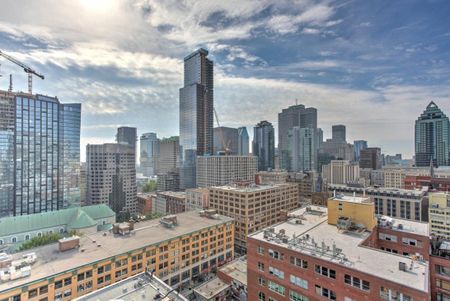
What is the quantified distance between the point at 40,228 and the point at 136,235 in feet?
203

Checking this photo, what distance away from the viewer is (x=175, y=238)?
6719cm

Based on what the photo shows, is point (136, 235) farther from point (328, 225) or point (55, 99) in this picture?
point (55, 99)

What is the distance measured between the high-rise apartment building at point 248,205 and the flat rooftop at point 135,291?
6506cm

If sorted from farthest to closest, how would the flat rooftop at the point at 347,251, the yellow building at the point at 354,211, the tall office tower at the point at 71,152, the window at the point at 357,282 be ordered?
the tall office tower at the point at 71,152 < the yellow building at the point at 354,211 < the window at the point at 357,282 < the flat rooftop at the point at 347,251

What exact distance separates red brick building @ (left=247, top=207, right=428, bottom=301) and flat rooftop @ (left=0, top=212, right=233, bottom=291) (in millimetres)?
31958

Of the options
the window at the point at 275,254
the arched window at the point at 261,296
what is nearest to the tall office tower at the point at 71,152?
the arched window at the point at 261,296

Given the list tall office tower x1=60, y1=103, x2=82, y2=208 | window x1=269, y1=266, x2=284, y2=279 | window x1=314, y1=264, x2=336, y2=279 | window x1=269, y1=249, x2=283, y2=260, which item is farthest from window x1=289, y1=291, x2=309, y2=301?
tall office tower x1=60, y1=103, x2=82, y2=208

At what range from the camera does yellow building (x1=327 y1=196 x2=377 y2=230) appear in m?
47.3

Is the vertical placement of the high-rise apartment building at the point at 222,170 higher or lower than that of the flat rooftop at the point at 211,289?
higher

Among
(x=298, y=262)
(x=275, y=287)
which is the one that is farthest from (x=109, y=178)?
(x=298, y=262)

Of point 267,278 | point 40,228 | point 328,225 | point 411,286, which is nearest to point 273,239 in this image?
point 267,278

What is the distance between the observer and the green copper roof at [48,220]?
94688 millimetres

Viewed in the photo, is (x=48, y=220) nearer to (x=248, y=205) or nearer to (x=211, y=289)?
(x=211, y=289)

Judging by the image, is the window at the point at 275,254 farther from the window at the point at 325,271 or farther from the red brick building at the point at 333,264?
the window at the point at 325,271
